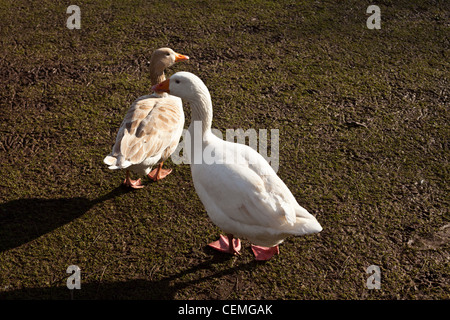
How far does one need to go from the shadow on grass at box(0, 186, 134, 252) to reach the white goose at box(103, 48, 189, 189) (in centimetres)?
47

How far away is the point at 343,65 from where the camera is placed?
18.2 ft

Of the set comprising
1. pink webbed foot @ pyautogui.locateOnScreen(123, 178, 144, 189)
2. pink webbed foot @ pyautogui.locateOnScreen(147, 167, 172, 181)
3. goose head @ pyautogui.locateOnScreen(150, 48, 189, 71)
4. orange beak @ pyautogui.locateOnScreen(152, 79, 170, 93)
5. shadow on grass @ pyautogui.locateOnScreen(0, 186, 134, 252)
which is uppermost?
Answer: goose head @ pyautogui.locateOnScreen(150, 48, 189, 71)

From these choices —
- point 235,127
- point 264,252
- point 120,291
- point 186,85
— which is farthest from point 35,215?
point 235,127

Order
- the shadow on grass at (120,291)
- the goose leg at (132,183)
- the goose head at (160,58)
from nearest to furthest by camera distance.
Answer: the shadow on grass at (120,291), the goose leg at (132,183), the goose head at (160,58)

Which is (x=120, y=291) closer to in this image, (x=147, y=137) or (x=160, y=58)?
(x=147, y=137)

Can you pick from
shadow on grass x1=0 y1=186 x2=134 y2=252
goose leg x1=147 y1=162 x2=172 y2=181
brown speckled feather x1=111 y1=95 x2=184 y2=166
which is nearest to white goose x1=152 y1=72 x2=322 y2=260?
brown speckled feather x1=111 y1=95 x2=184 y2=166

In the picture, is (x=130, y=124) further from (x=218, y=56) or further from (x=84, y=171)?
(x=218, y=56)

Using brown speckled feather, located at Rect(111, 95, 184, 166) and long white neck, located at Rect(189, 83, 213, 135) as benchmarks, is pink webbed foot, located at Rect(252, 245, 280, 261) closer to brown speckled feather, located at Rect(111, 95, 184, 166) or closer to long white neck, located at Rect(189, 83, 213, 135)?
long white neck, located at Rect(189, 83, 213, 135)

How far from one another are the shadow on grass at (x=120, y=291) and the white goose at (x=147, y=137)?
3.01 feet

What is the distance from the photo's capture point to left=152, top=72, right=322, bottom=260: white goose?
288 cm

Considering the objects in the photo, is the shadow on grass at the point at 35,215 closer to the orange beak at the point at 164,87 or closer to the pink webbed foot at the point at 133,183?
the pink webbed foot at the point at 133,183

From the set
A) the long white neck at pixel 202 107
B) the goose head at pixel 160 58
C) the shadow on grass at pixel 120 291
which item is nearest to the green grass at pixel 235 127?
the shadow on grass at pixel 120 291

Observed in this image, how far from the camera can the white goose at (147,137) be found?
135 inches
